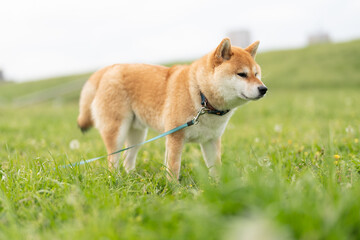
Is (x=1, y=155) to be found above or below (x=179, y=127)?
below

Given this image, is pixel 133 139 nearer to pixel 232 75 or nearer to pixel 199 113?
pixel 199 113

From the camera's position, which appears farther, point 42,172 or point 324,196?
point 42,172

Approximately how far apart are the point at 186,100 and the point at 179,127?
0.35 metres

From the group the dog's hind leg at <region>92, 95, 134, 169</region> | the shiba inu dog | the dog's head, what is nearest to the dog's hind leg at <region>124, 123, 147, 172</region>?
the shiba inu dog

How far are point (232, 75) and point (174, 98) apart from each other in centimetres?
67

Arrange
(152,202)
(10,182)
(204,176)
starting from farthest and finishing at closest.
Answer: (10,182) < (152,202) < (204,176)

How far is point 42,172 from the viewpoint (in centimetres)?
261

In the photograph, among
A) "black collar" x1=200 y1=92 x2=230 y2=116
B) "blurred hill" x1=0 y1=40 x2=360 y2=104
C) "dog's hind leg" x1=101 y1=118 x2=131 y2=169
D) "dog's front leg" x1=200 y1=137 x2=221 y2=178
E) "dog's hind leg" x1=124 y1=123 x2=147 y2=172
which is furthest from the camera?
"blurred hill" x1=0 y1=40 x2=360 y2=104

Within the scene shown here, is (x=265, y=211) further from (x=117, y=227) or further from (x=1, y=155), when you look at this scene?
(x=1, y=155)

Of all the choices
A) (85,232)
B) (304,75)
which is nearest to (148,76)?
(85,232)

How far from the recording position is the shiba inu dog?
10.3 feet

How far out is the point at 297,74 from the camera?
19641 mm

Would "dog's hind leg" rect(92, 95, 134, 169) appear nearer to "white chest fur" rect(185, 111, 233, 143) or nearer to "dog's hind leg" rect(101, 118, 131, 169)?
"dog's hind leg" rect(101, 118, 131, 169)

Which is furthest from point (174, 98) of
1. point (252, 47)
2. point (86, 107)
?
point (86, 107)
